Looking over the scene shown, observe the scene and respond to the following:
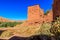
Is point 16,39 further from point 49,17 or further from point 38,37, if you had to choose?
point 49,17

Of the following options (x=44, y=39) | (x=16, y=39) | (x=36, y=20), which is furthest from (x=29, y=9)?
(x=44, y=39)

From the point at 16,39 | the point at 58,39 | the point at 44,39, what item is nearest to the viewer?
the point at 58,39

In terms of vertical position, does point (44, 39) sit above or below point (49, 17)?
below

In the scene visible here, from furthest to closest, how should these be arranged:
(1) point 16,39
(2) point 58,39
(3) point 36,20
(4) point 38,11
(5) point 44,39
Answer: (4) point 38,11 < (3) point 36,20 < (1) point 16,39 < (5) point 44,39 < (2) point 58,39

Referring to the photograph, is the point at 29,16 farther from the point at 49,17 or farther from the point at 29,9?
the point at 49,17

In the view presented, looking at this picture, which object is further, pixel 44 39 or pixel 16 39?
pixel 16 39

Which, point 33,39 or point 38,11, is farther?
point 38,11

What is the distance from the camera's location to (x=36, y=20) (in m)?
22.2

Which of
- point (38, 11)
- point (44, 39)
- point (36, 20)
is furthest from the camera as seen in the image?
point (38, 11)

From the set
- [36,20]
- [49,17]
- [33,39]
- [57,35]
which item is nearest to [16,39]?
[33,39]

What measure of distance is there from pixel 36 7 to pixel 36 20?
2514 mm

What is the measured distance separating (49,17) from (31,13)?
2.41 m

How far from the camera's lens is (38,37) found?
362 inches

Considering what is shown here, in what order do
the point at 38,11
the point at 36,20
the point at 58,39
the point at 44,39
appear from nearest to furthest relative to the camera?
the point at 58,39 → the point at 44,39 → the point at 36,20 → the point at 38,11
